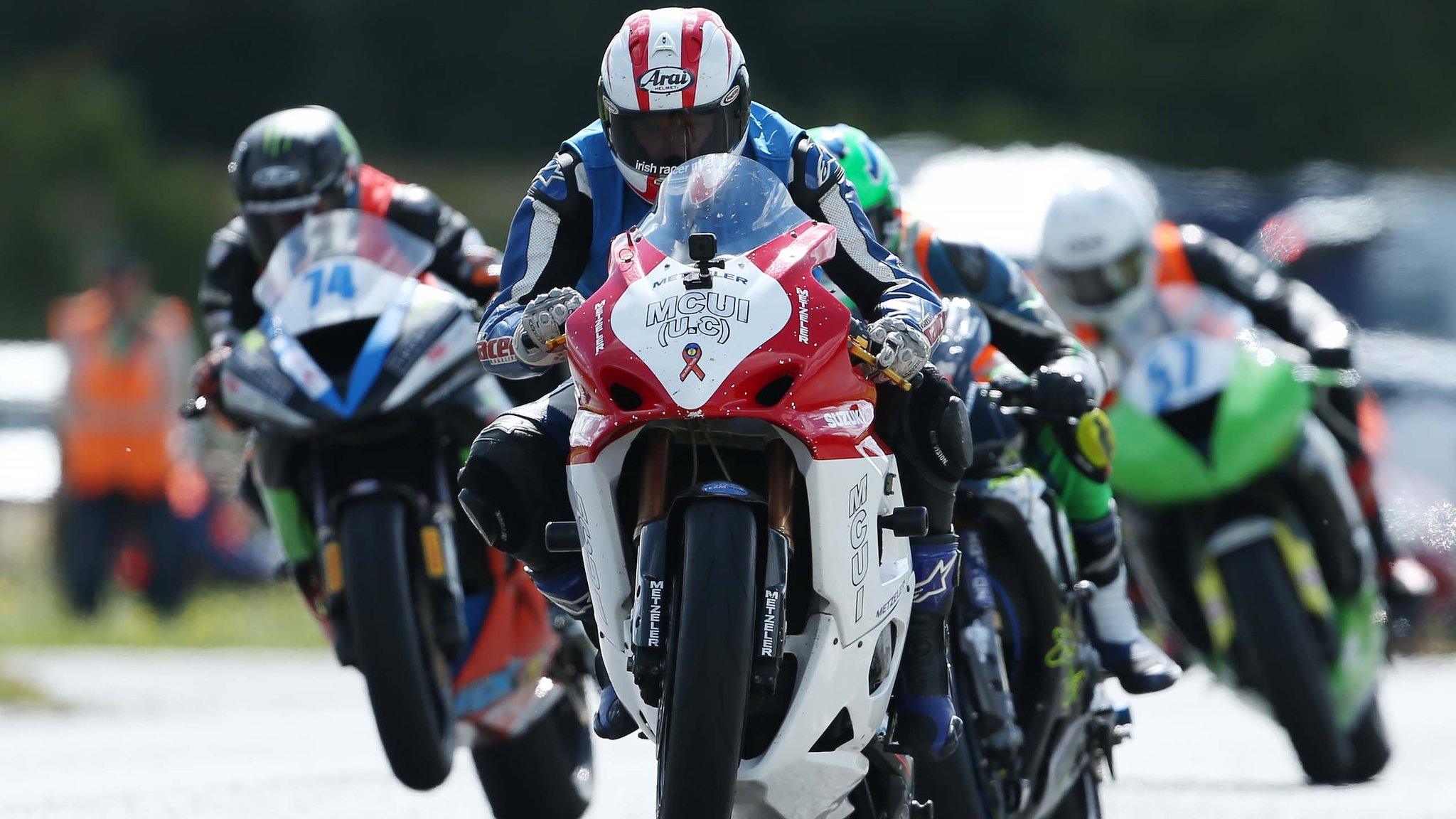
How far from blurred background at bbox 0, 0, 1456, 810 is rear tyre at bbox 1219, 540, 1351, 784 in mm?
10230

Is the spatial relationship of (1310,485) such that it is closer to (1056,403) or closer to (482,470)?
(1056,403)

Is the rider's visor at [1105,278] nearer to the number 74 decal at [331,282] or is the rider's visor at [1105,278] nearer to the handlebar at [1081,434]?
the handlebar at [1081,434]

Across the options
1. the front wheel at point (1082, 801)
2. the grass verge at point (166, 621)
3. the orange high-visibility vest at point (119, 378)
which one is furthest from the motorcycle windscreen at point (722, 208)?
the orange high-visibility vest at point (119, 378)

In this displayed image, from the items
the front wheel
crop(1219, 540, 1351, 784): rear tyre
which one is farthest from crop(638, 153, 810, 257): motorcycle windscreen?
crop(1219, 540, 1351, 784): rear tyre

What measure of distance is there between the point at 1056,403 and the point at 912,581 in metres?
1.11

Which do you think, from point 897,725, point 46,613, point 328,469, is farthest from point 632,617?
point 46,613

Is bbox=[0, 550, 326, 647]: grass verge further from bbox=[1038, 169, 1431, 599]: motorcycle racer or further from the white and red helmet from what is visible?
the white and red helmet

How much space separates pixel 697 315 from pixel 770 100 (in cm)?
2859

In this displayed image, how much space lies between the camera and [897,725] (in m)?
5.17

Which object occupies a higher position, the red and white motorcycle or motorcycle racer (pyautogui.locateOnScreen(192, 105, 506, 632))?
the red and white motorcycle

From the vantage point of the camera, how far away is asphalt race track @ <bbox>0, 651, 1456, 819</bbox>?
24.9 ft

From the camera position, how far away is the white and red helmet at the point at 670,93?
530 cm

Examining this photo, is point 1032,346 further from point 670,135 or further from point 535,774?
point 535,774

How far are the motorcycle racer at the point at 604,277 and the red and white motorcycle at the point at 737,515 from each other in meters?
0.18
